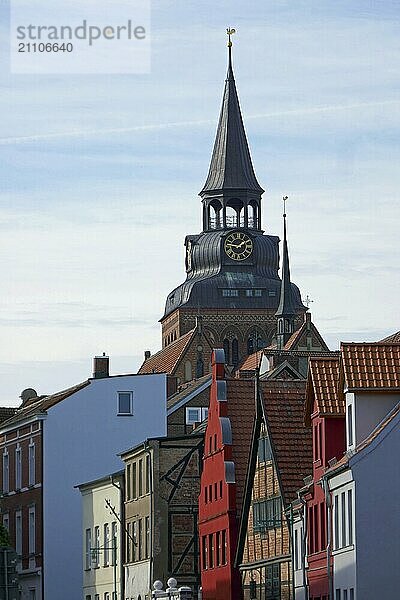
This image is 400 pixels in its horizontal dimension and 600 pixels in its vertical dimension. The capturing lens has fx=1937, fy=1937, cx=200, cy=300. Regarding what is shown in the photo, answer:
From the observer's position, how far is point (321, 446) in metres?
58.2

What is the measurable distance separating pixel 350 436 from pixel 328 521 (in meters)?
3.48

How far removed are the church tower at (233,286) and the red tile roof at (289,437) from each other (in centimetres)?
11345

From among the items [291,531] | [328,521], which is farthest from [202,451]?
[328,521]

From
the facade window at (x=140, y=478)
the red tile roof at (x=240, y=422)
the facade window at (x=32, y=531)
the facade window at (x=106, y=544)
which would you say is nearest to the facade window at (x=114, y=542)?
the facade window at (x=106, y=544)

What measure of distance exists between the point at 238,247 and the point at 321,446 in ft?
450

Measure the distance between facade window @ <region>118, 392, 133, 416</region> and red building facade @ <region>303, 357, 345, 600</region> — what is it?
32.1m

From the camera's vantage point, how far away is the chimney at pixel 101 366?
100 meters

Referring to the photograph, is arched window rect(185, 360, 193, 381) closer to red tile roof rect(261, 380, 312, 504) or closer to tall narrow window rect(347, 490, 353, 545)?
red tile roof rect(261, 380, 312, 504)

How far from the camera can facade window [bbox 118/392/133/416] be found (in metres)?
92.0

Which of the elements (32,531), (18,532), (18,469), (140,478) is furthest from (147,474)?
(18,469)

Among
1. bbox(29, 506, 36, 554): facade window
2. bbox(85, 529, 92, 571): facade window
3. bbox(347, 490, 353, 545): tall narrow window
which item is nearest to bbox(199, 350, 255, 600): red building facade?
bbox(85, 529, 92, 571): facade window

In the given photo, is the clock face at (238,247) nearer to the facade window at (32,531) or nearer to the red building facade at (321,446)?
the facade window at (32,531)

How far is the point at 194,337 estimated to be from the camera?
181875 mm

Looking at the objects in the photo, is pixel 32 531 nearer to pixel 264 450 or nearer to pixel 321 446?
pixel 264 450
